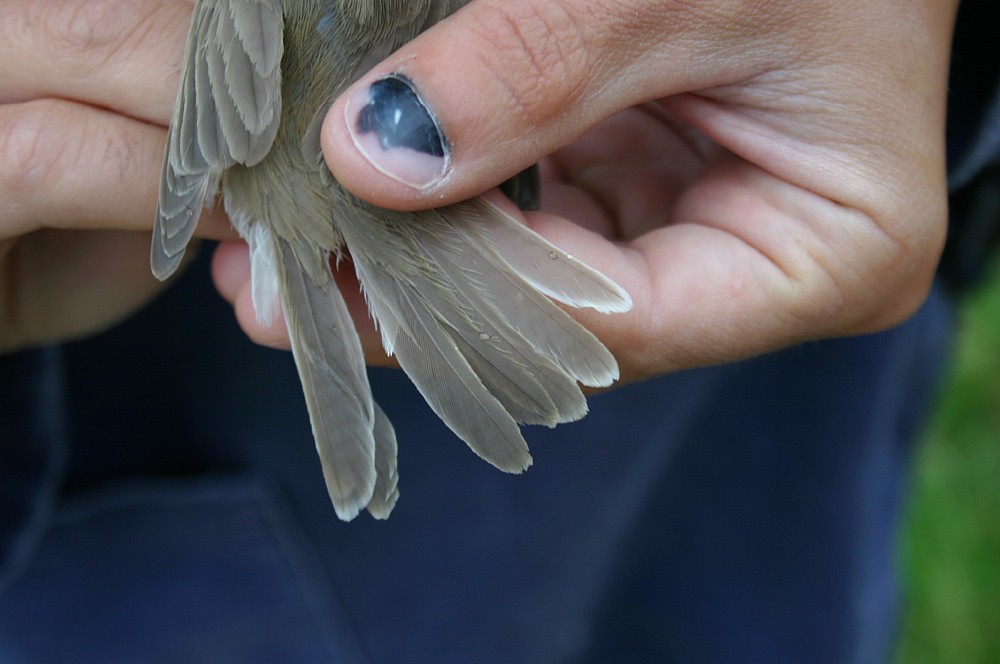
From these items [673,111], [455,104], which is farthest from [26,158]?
[673,111]

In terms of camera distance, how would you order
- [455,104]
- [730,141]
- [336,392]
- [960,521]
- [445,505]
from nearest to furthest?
1. [455,104]
2. [336,392]
3. [730,141]
4. [445,505]
5. [960,521]

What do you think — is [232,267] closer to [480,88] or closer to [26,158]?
[26,158]

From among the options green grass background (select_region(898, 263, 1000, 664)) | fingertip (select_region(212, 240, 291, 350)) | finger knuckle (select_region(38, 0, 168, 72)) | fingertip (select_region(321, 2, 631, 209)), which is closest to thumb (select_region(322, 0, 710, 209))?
fingertip (select_region(321, 2, 631, 209))

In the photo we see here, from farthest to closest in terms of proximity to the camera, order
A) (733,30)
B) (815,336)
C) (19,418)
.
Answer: (19,418) < (815,336) < (733,30)

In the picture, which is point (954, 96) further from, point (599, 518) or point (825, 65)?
point (599, 518)

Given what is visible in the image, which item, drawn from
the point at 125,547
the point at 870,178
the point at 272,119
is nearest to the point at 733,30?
the point at 870,178

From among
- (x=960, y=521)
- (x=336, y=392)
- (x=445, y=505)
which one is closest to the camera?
(x=336, y=392)
